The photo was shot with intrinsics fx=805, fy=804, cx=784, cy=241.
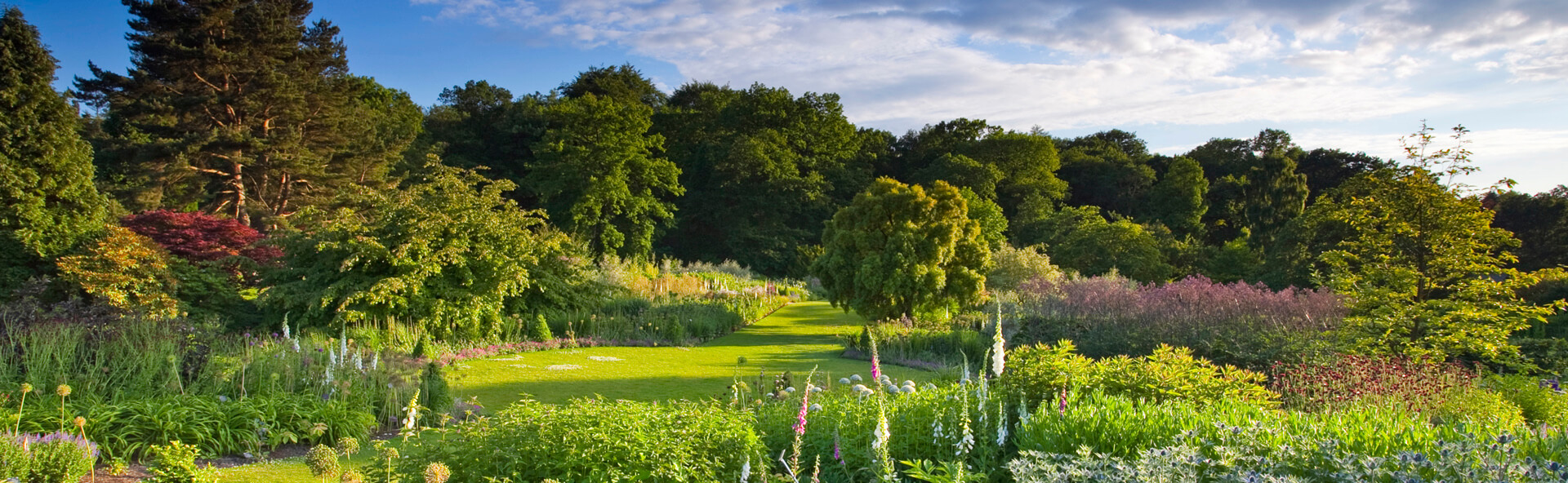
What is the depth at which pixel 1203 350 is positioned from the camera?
8.00m

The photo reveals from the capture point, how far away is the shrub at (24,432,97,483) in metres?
3.91

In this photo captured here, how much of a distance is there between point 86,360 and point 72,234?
7.51 meters

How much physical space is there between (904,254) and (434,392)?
25.3 ft

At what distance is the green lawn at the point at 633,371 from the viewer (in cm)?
727

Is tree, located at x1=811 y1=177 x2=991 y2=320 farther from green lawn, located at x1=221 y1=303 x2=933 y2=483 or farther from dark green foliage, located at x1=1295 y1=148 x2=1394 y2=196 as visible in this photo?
dark green foliage, located at x1=1295 y1=148 x2=1394 y2=196

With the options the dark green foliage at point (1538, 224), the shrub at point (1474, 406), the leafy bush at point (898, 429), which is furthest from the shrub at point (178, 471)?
the dark green foliage at point (1538, 224)

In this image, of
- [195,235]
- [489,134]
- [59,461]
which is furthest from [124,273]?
[489,134]

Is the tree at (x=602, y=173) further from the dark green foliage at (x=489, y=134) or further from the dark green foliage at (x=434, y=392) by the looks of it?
the dark green foliage at (x=434, y=392)

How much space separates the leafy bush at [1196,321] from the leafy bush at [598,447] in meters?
5.61

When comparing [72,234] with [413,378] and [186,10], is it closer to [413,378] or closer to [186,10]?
[413,378]

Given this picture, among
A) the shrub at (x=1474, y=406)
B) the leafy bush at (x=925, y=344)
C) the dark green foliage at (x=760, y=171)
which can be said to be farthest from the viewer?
the dark green foliage at (x=760, y=171)

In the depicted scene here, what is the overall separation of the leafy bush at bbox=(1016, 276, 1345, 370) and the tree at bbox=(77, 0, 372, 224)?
65.2 ft

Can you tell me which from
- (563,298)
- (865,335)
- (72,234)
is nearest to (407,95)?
(72,234)

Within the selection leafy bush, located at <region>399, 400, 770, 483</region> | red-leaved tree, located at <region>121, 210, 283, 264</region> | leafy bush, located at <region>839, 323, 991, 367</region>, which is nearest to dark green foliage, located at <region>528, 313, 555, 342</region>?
leafy bush, located at <region>839, 323, 991, 367</region>
